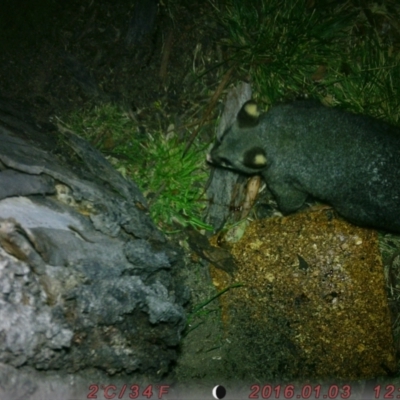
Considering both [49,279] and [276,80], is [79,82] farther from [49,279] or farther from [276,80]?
[49,279]

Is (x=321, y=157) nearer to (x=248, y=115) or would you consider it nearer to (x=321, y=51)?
(x=248, y=115)

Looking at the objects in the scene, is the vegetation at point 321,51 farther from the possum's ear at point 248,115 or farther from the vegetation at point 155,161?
the vegetation at point 155,161

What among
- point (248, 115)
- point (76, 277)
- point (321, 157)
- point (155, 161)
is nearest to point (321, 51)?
point (248, 115)

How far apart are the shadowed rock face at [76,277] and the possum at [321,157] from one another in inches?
48.5

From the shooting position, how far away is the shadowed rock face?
2.73 metres

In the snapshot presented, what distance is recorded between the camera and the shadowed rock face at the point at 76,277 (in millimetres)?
2727

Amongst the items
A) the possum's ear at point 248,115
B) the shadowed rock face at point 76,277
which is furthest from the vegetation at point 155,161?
the shadowed rock face at point 76,277

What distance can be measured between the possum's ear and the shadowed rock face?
136cm

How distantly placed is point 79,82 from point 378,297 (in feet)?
10.4

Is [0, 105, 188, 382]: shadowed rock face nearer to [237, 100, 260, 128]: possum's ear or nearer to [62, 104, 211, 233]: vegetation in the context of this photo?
[62, 104, 211, 233]: vegetation

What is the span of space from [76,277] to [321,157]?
240 cm

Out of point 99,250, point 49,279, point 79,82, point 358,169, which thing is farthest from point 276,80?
point 49,279

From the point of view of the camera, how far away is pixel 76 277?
2924mm

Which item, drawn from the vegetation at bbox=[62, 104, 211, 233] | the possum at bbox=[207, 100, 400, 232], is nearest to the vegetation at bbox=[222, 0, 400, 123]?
the possum at bbox=[207, 100, 400, 232]
